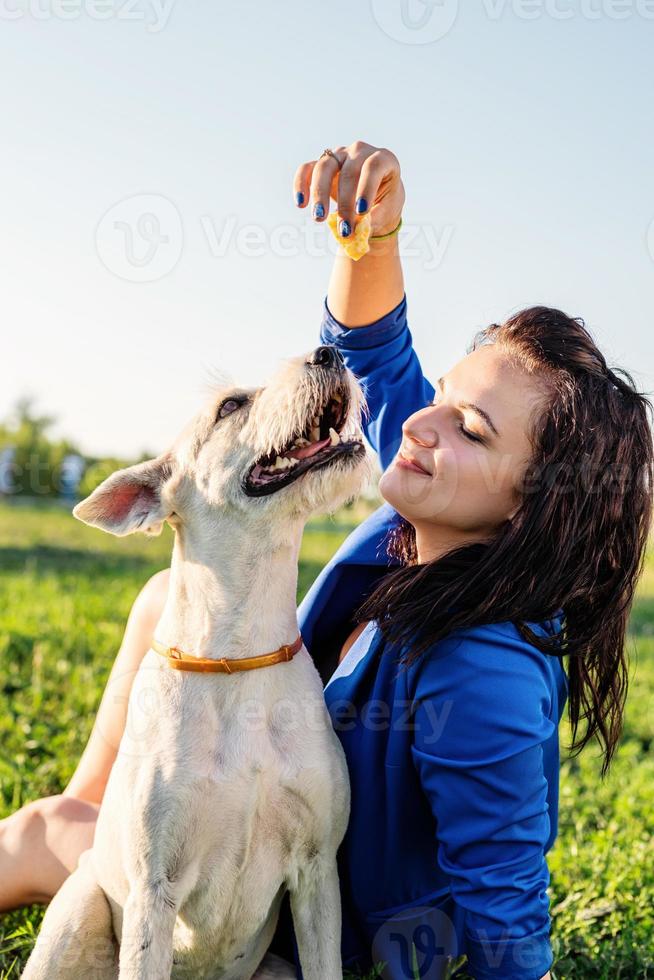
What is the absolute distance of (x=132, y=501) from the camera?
10.8 feet

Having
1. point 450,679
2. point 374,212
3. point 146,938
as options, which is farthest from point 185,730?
point 374,212

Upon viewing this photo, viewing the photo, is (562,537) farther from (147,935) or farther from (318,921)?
(147,935)

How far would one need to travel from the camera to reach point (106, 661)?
6684mm

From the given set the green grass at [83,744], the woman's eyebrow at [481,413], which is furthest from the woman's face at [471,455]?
the green grass at [83,744]

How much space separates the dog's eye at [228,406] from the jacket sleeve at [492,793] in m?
1.05

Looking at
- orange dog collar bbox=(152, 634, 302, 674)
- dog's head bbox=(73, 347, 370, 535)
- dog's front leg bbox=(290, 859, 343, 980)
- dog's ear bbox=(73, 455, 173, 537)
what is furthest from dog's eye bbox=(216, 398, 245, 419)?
dog's front leg bbox=(290, 859, 343, 980)

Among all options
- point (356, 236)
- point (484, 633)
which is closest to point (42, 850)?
point (484, 633)

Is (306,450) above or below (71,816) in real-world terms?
above

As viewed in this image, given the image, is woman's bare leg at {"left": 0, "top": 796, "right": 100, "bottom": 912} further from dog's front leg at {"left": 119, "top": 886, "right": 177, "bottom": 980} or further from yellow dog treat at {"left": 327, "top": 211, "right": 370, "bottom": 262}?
yellow dog treat at {"left": 327, "top": 211, "right": 370, "bottom": 262}

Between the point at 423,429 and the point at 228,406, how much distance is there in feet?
2.12

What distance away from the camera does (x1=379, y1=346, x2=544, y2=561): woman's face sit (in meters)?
3.07

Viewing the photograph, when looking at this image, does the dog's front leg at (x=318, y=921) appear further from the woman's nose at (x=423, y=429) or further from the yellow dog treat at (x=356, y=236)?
Answer: the yellow dog treat at (x=356, y=236)

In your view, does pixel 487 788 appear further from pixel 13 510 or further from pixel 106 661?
pixel 13 510

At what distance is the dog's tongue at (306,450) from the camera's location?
3.15 meters
